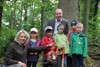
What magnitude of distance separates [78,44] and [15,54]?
2084 millimetres

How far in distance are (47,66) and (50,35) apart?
2.79 feet

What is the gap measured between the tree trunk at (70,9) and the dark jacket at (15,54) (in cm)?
367

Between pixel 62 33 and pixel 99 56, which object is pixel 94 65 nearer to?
pixel 99 56

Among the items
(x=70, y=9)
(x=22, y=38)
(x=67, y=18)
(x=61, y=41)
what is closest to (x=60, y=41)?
(x=61, y=41)

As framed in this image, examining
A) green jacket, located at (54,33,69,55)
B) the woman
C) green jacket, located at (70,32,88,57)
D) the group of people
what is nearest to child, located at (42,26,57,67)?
the group of people

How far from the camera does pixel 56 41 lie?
7922 mm

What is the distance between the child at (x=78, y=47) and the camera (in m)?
7.94

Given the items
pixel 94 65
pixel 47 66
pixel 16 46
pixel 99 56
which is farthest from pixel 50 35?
pixel 99 56

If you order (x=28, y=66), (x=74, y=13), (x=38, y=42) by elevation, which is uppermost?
(x=74, y=13)

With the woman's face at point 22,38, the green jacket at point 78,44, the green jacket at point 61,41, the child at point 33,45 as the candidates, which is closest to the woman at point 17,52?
the woman's face at point 22,38

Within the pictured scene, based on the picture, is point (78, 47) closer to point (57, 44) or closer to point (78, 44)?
point (78, 44)

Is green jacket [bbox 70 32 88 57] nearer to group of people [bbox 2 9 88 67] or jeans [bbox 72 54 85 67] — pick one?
group of people [bbox 2 9 88 67]

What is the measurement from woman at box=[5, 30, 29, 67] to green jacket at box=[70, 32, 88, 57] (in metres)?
1.65

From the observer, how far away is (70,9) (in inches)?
398
